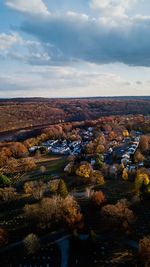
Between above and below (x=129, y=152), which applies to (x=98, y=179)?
below

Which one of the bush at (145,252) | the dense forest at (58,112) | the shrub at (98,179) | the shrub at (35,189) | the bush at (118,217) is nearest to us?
the bush at (145,252)

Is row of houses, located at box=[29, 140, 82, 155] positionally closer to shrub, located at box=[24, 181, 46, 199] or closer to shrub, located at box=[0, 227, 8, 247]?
shrub, located at box=[24, 181, 46, 199]

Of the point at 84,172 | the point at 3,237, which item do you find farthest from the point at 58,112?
the point at 3,237

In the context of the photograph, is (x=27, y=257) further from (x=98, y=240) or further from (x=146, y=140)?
(x=146, y=140)

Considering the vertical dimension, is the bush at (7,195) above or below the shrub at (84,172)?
below

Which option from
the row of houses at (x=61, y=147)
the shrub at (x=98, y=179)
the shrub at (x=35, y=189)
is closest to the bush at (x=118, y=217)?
the shrub at (x=35, y=189)

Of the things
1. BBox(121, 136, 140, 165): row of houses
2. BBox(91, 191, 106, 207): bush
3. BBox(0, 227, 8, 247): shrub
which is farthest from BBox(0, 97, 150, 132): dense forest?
→ BBox(0, 227, 8, 247): shrub

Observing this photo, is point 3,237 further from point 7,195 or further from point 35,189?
point 35,189

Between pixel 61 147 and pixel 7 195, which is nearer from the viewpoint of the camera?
pixel 7 195

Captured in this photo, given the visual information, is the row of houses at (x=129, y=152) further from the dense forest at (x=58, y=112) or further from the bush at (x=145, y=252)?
the dense forest at (x=58, y=112)
